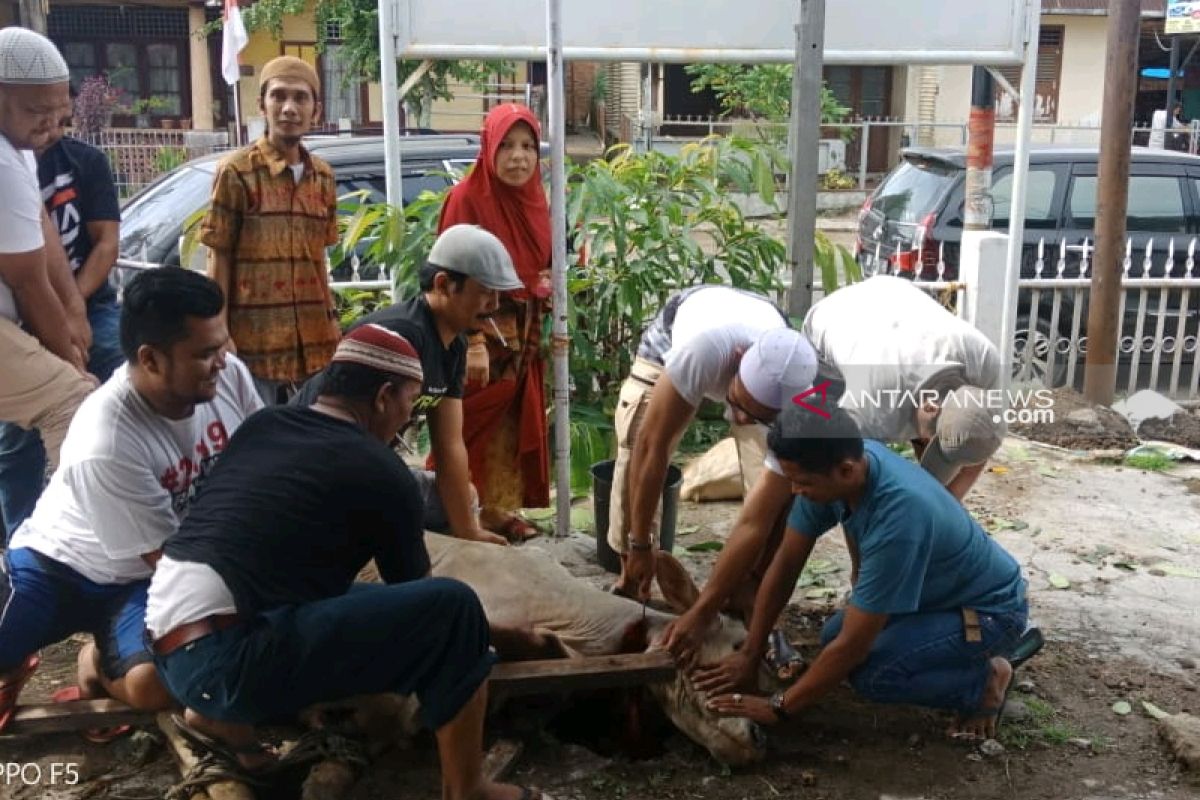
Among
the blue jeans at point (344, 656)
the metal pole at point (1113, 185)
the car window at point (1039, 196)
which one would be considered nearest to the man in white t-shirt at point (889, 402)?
the blue jeans at point (344, 656)

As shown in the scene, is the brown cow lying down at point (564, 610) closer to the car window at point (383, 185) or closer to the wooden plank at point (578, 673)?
the wooden plank at point (578, 673)

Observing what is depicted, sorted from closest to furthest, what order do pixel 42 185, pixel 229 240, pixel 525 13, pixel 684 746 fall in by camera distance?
1. pixel 684 746
2. pixel 42 185
3. pixel 229 240
4. pixel 525 13

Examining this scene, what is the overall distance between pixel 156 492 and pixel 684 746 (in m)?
1.56

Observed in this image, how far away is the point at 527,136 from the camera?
4391 mm

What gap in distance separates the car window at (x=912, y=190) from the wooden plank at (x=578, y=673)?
5521 millimetres

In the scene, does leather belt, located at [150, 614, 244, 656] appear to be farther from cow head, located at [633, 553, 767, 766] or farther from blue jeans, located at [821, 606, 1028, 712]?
blue jeans, located at [821, 606, 1028, 712]

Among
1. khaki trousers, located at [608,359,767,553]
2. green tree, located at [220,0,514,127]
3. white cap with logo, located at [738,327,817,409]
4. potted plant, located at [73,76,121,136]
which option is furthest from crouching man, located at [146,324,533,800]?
potted plant, located at [73,76,121,136]

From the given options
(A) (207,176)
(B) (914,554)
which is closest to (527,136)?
(B) (914,554)

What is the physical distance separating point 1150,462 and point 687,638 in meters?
3.79

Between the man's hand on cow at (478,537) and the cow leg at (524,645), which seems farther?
the man's hand on cow at (478,537)

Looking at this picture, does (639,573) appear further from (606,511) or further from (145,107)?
(145,107)

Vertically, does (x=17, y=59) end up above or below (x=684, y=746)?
above

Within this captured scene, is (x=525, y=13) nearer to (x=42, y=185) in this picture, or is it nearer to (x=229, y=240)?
(x=229, y=240)

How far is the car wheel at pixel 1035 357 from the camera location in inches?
281
